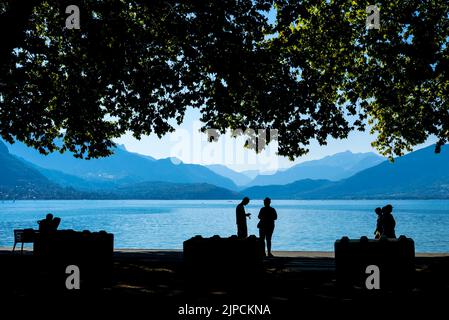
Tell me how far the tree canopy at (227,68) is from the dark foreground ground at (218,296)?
758 centimetres

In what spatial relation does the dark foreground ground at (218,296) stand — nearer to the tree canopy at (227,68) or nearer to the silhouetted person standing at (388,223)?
the silhouetted person standing at (388,223)

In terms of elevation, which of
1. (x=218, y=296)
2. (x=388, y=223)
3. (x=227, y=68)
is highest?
(x=227, y=68)

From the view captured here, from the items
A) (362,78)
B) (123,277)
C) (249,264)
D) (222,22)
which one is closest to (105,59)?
(222,22)

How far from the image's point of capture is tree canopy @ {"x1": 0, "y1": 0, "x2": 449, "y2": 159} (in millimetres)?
16688

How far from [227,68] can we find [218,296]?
8997 mm

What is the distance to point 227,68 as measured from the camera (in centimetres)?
1614

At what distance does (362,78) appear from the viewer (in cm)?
2023

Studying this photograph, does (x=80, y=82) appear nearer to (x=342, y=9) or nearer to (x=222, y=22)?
(x=222, y=22)

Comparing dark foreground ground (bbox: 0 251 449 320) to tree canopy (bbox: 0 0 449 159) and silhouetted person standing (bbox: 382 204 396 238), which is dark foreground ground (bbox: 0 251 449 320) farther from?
tree canopy (bbox: 0 0 449 159)

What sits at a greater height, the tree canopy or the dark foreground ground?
the tree canopy

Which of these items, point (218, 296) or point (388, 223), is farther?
point (388, 223)

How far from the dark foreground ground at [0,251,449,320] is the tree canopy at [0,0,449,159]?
758 centimetres

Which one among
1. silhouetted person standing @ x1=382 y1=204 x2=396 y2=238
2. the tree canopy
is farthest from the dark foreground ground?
the tree canopy
